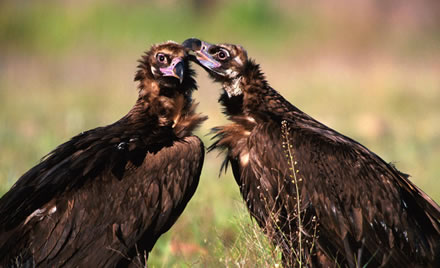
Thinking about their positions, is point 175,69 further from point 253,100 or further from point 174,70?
point 253,100

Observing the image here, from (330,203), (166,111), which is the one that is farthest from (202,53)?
(330,203)

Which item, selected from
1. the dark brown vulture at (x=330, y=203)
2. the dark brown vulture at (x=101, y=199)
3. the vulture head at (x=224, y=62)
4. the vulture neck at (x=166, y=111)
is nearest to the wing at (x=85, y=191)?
the dark brown vulture at (x=101, y=199)

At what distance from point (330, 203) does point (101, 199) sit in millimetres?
1369

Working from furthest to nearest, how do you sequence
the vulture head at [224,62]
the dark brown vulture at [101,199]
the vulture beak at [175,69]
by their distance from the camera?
the vulture head at [224,62] → the vulture beak at [175,69] → the dark brown vulture at [101,199]

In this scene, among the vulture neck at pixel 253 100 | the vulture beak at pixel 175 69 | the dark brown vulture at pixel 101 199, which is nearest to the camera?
the dark brown vulture at pixel 101 199

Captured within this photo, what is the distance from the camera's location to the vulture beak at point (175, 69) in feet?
18.4

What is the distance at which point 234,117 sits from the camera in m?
5.50

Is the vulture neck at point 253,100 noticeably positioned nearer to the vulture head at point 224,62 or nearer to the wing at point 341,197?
the vulture head at point 224,62

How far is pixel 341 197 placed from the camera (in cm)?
495

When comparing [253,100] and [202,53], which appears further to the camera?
[202,53]

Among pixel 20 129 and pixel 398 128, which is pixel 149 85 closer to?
pixel 20 129

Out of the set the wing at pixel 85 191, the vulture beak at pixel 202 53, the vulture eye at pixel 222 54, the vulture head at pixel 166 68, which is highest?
the vulture eye at pixel 222 54

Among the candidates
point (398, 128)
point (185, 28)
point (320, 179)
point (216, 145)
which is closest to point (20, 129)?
point (398, 128)

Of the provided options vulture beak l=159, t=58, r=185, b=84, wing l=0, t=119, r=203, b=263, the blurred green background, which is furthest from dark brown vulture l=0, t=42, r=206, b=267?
the blurred green background
